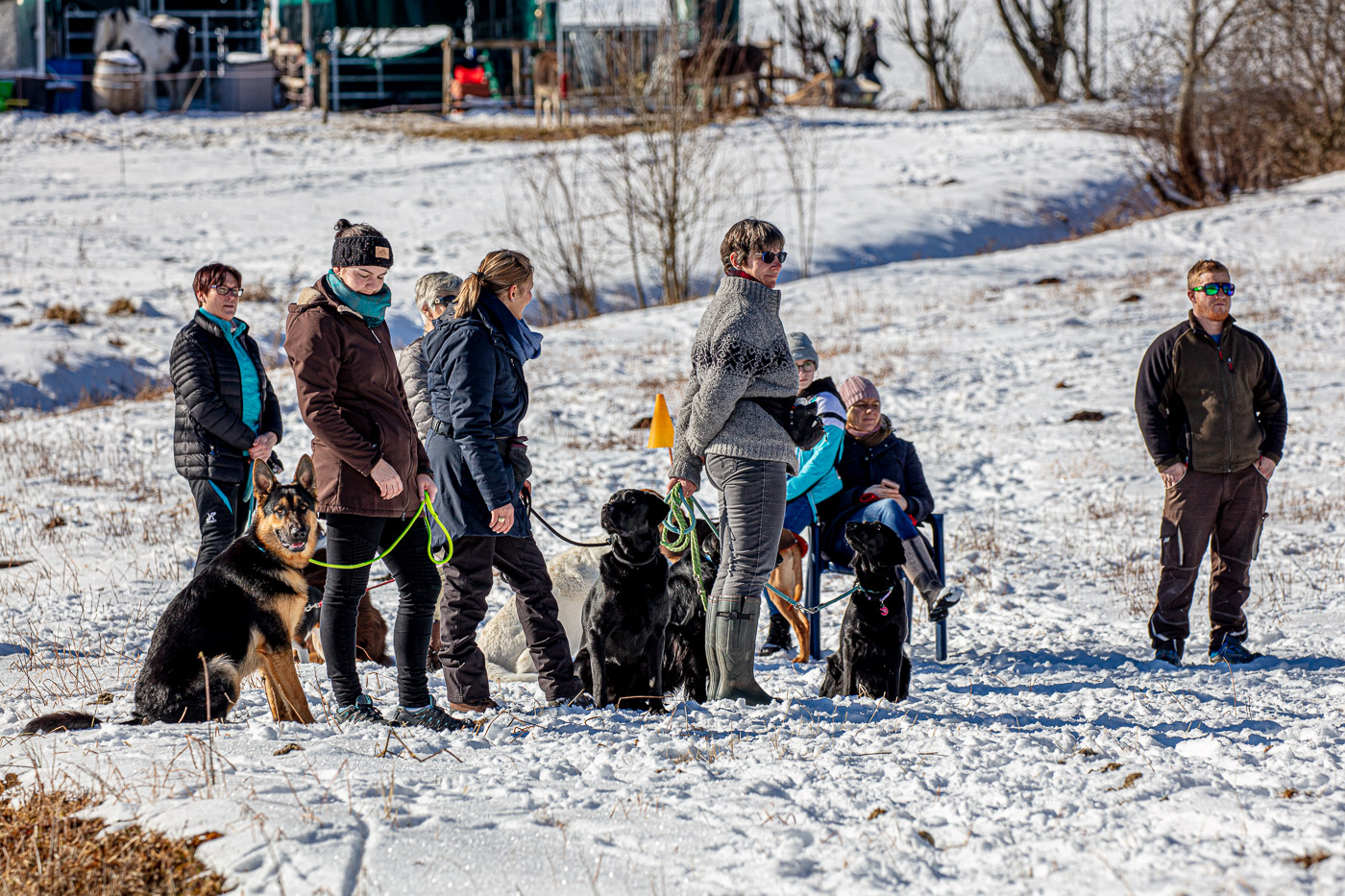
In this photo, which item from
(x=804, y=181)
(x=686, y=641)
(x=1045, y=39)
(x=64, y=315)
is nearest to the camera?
(x=686, y=641)

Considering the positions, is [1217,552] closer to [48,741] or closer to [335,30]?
[48,741]

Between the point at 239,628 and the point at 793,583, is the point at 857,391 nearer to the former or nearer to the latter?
the point at 793,583

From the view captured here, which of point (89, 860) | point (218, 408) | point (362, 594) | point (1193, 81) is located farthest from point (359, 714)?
point (1193, 81)

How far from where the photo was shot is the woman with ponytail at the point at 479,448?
162 inches

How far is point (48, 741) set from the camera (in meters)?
3.71

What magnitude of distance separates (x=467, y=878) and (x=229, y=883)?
585 millimetres

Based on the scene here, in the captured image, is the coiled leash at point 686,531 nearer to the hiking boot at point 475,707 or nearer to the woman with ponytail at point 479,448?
the woman with ponytail at point 479,448

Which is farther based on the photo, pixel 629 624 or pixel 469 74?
pixel 469 74

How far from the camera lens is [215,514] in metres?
5.24

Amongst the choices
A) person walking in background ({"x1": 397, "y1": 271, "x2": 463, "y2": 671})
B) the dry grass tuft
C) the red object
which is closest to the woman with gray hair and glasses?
person walking in background ({"x1": 397, "y1": 271, "x2": 463, "y2": 671})

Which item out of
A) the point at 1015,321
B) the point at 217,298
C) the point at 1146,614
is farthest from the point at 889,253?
the point at 217,298

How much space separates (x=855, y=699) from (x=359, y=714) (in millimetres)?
1935

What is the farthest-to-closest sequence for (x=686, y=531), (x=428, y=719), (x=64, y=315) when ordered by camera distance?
(x=64, y=315), (x=686, y=531), (x=428, y=719)

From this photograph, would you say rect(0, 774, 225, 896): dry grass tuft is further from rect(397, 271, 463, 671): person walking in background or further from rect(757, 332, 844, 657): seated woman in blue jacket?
rect(757, 332, 844, 657): seated woman in blue jacket
